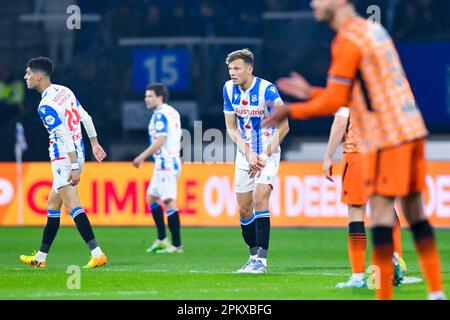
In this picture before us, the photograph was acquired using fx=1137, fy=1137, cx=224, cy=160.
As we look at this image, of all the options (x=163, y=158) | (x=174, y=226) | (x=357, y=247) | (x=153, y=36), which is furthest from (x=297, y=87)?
(x=153, y=36)

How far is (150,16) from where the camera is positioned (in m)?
24.6

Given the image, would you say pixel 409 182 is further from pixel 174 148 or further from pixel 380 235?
pixel 174 148

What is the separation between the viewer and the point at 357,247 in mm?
9992

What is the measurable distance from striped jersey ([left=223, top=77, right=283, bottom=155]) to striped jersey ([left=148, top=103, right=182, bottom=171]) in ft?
12.5

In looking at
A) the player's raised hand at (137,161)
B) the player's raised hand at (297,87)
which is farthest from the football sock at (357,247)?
the player's raised hand at (137,161)

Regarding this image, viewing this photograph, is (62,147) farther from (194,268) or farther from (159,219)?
(159,219)

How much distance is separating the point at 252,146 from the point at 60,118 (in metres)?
2.04

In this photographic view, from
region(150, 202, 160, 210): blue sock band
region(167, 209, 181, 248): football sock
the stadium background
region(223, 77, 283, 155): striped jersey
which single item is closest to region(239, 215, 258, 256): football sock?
region(223, 77, 283, 155): striped jersey

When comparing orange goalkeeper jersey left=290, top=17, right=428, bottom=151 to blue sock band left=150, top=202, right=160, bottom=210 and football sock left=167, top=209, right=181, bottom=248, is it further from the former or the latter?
blue sock band left=150, top=202, right=160, bottom=210

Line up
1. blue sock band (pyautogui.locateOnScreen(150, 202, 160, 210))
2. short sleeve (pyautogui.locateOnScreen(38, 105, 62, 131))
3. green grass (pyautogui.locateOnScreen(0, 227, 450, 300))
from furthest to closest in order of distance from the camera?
blue sock band (pyautogui.locateOnScreen(150, 202, 160, 210)) < short sleeve (pyautogui.locateOnScreen(38, 105, 62, 131)) < green grass (pyautogui.locateOnScreen(0, 227, 450, 300))

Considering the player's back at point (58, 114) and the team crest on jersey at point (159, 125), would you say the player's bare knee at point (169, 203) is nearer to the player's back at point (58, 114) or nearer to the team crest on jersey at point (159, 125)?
the team crest on jersey at point (159, 125)

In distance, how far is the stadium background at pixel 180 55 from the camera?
22719mm

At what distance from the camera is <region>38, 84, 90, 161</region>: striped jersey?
11.8 m
